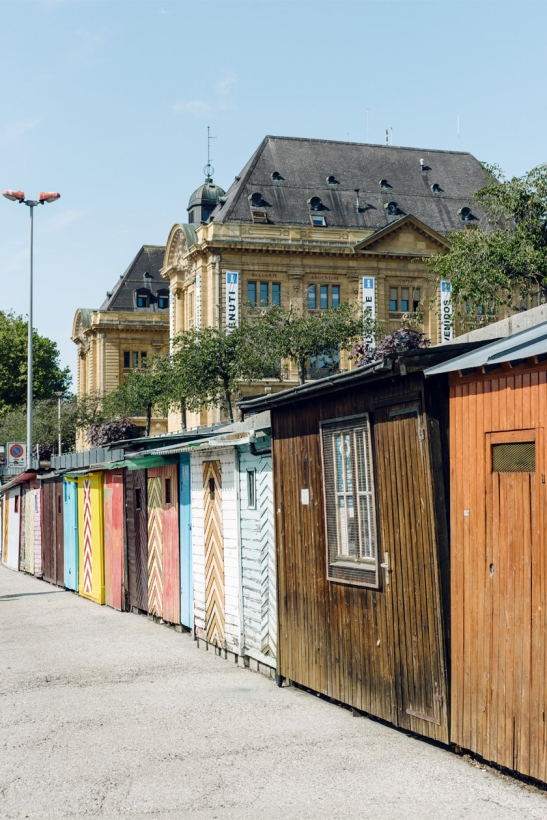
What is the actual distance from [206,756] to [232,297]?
62.7 m

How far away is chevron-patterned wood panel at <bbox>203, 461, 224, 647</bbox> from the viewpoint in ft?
47.5

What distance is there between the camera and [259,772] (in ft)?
26.2

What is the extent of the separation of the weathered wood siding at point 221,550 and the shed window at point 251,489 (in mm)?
376

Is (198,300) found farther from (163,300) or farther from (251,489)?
(251,489)

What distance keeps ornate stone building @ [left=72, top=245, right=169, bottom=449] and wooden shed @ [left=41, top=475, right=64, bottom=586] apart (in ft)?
204

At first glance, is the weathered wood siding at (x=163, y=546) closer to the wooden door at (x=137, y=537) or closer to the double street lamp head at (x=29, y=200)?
the wooden door at (x=137, y=537)

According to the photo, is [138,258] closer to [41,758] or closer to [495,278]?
[495,278]

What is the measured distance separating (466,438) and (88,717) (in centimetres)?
449

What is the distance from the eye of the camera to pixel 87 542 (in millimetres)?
24875

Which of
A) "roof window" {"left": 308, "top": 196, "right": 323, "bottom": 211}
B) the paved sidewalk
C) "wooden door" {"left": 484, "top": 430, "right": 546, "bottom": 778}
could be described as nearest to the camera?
the paved sidewalk

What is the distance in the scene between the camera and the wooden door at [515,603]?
724 cm

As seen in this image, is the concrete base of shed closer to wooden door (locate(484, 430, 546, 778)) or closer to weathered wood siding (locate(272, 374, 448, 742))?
weathered wood siding (locate(272, 374, 448, 742))

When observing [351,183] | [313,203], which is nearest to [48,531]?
[313,203]

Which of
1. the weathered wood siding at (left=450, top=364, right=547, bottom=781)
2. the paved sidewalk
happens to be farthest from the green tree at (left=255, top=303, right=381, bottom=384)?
the weathered wood siding at (left=450, top=364, right=547, bottom=781)
